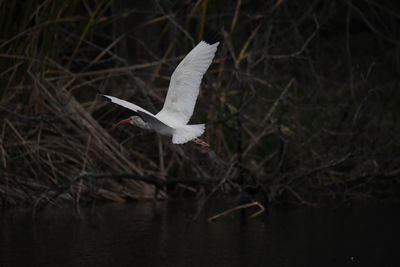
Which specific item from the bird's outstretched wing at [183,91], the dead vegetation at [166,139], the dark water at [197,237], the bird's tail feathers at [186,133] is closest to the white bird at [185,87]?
the bird's outstretched wing at [183,91]

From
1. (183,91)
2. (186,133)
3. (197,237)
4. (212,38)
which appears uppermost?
(212,38)

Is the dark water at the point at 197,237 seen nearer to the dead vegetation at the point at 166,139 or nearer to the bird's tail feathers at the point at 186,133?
the dead vegetation at the point at 166,139

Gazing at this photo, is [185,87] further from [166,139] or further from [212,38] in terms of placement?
[166,139]

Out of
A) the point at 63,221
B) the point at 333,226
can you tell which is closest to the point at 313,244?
the point at 333,226

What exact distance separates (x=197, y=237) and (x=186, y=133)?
1.27 m

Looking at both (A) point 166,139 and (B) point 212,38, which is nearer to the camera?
(B) point 212,38

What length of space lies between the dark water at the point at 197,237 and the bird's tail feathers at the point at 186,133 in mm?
970

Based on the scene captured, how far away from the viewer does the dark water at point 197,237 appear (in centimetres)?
631

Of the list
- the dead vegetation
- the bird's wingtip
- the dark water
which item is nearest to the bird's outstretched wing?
the bird's wingtip

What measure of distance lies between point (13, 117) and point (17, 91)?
35 cm

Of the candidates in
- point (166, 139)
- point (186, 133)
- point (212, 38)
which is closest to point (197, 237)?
point (186, 133)

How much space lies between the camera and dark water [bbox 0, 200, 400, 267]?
6312mm

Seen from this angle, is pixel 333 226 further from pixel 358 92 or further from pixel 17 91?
pixel 17 91

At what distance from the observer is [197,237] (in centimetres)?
710
